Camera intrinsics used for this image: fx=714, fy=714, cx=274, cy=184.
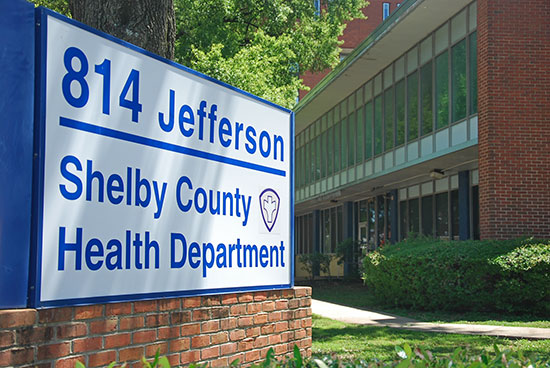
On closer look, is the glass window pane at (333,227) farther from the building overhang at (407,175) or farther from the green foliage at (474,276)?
the green foliage at (474,276)

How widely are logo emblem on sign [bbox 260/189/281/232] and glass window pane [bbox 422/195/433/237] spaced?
1679 cm

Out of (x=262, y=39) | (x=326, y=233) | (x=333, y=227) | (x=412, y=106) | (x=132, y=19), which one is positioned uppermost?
(x=262, y=39)

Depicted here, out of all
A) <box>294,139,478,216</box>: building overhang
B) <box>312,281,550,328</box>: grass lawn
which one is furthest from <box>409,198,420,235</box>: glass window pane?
<box>312,281,550,328</box>: grass lawn

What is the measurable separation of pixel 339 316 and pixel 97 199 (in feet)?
36.7

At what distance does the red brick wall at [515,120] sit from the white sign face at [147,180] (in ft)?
36.7

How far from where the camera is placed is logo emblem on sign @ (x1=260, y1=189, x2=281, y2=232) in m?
5.71

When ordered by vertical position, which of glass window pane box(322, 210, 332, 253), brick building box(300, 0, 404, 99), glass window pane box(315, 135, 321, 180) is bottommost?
glass window pane box(322, 210, 332, 253)

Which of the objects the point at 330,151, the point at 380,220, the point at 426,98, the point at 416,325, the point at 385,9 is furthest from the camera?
the point at 385,9

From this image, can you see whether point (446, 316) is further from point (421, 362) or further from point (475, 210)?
point (421, 362)

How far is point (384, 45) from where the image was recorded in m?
21.9

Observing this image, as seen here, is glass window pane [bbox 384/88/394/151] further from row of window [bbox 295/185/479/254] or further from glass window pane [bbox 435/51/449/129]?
glass window pane [bbox 435/51/449/129]

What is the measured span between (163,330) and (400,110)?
63.7 ft

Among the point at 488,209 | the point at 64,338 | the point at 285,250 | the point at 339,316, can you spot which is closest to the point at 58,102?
the point at 64,338

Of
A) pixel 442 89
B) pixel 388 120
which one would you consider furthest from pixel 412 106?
pixel 442 89
